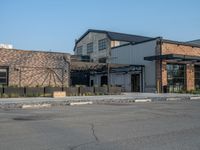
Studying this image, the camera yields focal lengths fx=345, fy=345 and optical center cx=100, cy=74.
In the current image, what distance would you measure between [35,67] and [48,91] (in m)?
4.72

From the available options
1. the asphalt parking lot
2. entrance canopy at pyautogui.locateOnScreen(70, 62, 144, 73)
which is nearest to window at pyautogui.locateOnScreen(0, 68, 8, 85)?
entrance canopy at pyautogui.locateOnScreen(70, 62, 144, 73)

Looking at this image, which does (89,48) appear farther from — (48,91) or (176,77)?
(48,91)

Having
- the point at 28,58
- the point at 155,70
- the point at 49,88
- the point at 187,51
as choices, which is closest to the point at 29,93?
the point at 49,88

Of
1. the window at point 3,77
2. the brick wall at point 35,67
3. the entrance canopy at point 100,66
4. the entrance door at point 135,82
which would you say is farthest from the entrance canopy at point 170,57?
the window at point 3,77

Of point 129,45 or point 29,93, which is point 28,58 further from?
point 129,45

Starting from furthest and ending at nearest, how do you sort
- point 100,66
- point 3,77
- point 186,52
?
point 186,52
point 100,66
point 3,77

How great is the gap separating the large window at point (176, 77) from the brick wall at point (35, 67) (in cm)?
1166

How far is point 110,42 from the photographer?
47469 millimetres

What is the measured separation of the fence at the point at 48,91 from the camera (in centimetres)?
2738

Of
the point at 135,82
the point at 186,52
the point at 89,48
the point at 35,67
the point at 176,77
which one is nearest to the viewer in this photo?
the point at 35,67

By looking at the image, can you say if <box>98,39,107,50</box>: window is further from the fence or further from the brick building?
the fence

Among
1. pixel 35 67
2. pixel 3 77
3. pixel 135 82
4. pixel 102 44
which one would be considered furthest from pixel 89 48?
pixel 3 77

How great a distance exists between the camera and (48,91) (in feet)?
97.0

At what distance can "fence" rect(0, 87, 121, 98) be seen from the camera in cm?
2738
